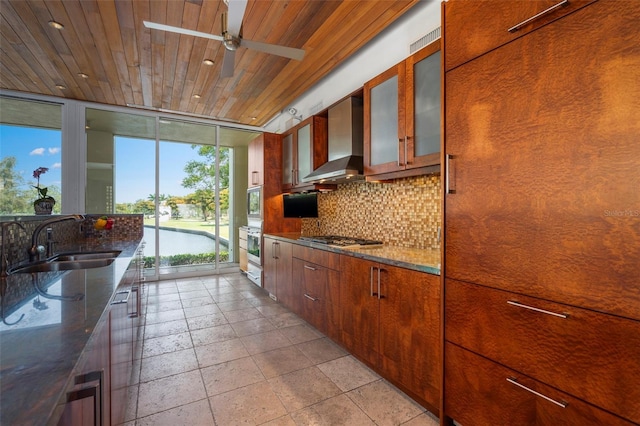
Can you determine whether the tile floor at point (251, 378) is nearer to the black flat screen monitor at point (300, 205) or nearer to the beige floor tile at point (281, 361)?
the beige floor tile at point (281, 361)

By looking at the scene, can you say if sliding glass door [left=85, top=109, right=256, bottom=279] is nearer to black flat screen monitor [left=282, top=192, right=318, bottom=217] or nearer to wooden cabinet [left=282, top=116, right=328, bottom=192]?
black flat screen monitor [left=282, top=192, right=318, bottom=217]

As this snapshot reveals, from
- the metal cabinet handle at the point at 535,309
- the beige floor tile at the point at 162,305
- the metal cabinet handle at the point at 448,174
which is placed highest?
the metal cabinet handle at the point at 448,174

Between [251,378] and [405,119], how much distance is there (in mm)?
2218

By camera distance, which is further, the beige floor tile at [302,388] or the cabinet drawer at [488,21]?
the beige floor tile at [302,388]

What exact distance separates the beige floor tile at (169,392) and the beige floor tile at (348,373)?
893mm

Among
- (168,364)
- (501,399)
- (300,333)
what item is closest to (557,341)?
(501,399)

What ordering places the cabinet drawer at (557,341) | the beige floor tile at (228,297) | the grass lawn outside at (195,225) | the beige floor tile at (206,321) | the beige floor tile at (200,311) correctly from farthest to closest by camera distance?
the grass lawn outside at (195,225) < the beige floor tile at (228,297) < the beige floor tile at (200,311) < the beige floor tile at (206,321) < the cabinet drawer at (557,341)

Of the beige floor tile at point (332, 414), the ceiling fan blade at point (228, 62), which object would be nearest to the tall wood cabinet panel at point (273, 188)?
the ceiling fan blade at point (228, 62)

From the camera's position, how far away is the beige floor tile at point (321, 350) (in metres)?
2.41

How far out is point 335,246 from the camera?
254 centimetres

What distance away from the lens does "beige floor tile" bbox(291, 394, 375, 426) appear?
1.67 meters

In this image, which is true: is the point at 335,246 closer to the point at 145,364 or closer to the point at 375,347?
the point at 375,347

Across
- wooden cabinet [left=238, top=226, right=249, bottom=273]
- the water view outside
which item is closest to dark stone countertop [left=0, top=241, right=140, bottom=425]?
wooden cabinet [left=238, top=226, right=249, bottom=273]

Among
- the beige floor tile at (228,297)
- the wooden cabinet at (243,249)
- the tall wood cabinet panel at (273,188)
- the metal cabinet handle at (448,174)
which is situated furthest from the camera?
the wooden cabinet at (243,249)
